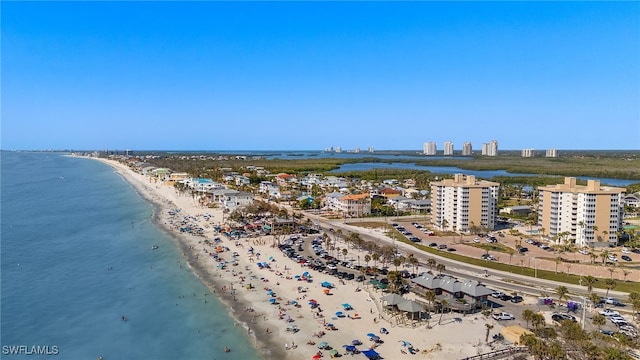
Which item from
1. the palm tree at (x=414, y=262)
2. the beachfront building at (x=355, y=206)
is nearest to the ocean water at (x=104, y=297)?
the palm tree at (x=414, y=262)

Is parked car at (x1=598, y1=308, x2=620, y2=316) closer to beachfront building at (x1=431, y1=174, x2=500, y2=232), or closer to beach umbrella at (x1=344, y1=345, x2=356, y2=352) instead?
beach umbrella at (x1=344, y1=345, x2=356, y2=352)

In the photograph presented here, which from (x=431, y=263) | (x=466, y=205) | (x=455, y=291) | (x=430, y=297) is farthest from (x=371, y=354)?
(x=466, y=205)

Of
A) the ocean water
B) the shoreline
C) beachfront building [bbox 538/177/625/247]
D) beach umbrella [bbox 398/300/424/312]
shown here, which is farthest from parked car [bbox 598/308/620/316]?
the ocean water

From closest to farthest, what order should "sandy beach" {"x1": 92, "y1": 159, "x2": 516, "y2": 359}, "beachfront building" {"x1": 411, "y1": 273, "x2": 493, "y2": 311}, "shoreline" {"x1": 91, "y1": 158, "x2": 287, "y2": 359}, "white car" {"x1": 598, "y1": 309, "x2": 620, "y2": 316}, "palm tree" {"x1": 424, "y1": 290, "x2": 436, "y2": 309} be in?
"sandy beach" {"x1": 92, "y1": 159, "x2": 516, "y2": 359} < "shoreline" {"x1": 91, "y1": 158, "x2": 287, "y2": 359} < "white car" {"x1": 598, "y1": 309, "x2": 620, "y2": 316} < "palm tree" {"x1": 424, "y1": 290, "x2": 436, "y2": 309} < "beachfront building" {"x1": 411, "y1": 273, "x2": 493, "y2": 311}

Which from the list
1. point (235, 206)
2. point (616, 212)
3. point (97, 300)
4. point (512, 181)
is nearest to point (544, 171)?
point (512, 181)

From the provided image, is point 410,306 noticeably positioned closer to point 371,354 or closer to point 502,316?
point 371,354

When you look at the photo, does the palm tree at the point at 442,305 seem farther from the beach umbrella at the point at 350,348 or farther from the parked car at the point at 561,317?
the beach umbrella at the point at 350,348
